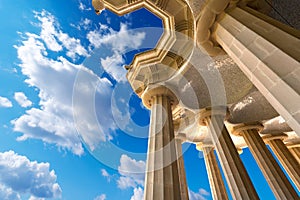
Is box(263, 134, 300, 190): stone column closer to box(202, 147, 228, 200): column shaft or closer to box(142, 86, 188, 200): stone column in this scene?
box(202, 147, 228, 200): column shaft

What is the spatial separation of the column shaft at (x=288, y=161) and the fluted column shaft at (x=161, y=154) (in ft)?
36.5

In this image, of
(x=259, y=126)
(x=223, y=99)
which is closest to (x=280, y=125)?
(x=259, y=126)

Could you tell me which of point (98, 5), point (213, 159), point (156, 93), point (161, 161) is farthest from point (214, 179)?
point (98, 5)

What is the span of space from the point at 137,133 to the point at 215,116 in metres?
7.21

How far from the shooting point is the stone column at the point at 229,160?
9.65m

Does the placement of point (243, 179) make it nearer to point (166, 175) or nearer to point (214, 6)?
point (166, 175)

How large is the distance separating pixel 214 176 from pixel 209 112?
223 inches

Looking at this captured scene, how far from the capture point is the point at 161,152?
7.48m

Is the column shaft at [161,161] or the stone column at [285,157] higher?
the stone column at [285,157]

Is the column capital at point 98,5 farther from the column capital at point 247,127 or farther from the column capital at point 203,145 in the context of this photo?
the column capital at point 203,145

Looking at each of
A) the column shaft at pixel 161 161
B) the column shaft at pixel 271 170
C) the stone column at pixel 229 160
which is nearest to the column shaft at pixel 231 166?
the stone column at pixel 229 160

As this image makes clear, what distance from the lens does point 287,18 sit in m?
7.80

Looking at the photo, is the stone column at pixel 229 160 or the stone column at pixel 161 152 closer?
the stone column at pixel 161 152

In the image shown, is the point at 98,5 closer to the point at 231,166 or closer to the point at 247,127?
the point at 231,166
